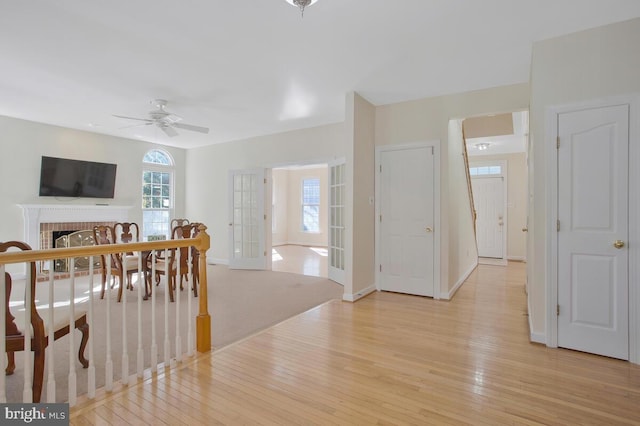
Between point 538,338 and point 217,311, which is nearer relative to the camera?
point 538,338

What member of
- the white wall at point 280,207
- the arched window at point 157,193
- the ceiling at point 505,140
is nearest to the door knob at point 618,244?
the ceiling at point 505,140

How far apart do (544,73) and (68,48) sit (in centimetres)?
439

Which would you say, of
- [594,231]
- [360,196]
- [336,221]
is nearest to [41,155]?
[336,221]

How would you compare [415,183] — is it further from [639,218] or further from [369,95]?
[639,218]

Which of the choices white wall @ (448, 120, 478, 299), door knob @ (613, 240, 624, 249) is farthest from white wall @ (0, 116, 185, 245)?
door knob @ (613, 240, 624, 249)

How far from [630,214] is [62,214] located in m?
7.81

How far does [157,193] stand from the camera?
743 centimetres

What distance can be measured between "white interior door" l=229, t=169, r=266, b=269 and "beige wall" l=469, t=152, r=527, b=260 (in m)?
A: 5.66

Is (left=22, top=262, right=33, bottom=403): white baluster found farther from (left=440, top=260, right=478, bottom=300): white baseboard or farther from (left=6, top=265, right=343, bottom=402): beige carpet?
(left=440, top=260, right=478, bottom=300): white baseboard

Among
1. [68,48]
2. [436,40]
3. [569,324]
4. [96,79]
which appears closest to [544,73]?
[436,40]

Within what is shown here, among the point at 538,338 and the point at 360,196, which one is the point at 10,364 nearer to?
the point at 360,196

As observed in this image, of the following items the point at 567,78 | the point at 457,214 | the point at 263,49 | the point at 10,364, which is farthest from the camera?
Result: the point at 457,214

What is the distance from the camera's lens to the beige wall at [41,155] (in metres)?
5.26

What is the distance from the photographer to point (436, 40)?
2908 mm
